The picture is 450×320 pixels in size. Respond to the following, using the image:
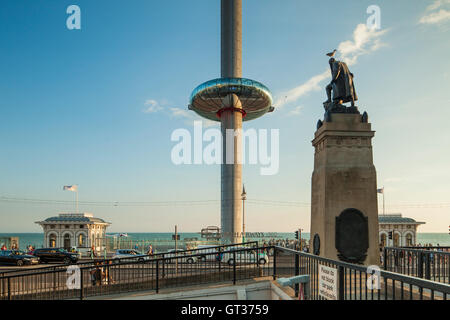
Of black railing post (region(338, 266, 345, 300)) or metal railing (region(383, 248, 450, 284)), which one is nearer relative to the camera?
black railing post (region(338, 266, 345, 300))

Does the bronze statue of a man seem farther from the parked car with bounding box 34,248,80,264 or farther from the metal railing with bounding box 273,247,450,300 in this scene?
the parked car with bounding box 34,248,80,264

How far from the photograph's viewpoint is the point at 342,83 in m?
10.6

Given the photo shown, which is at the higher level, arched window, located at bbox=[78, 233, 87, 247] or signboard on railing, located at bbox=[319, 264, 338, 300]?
signboard on railing, located at bbox=[319, 264, 338, 300]

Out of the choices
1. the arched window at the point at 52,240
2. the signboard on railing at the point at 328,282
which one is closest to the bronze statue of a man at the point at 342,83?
the signboard on railing at the point at 328,282

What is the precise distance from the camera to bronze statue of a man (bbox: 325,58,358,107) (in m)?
10.5

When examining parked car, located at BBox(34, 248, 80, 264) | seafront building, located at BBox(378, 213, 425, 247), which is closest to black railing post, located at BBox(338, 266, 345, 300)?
parked car, located at BBox(34, 248, 80, 264)

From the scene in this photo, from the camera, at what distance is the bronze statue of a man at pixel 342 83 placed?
10.5 metres

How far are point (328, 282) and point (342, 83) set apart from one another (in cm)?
669

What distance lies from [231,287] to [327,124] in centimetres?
519

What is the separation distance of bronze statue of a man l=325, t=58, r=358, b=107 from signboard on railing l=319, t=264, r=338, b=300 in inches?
237

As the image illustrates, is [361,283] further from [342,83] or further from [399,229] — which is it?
[399,229]
